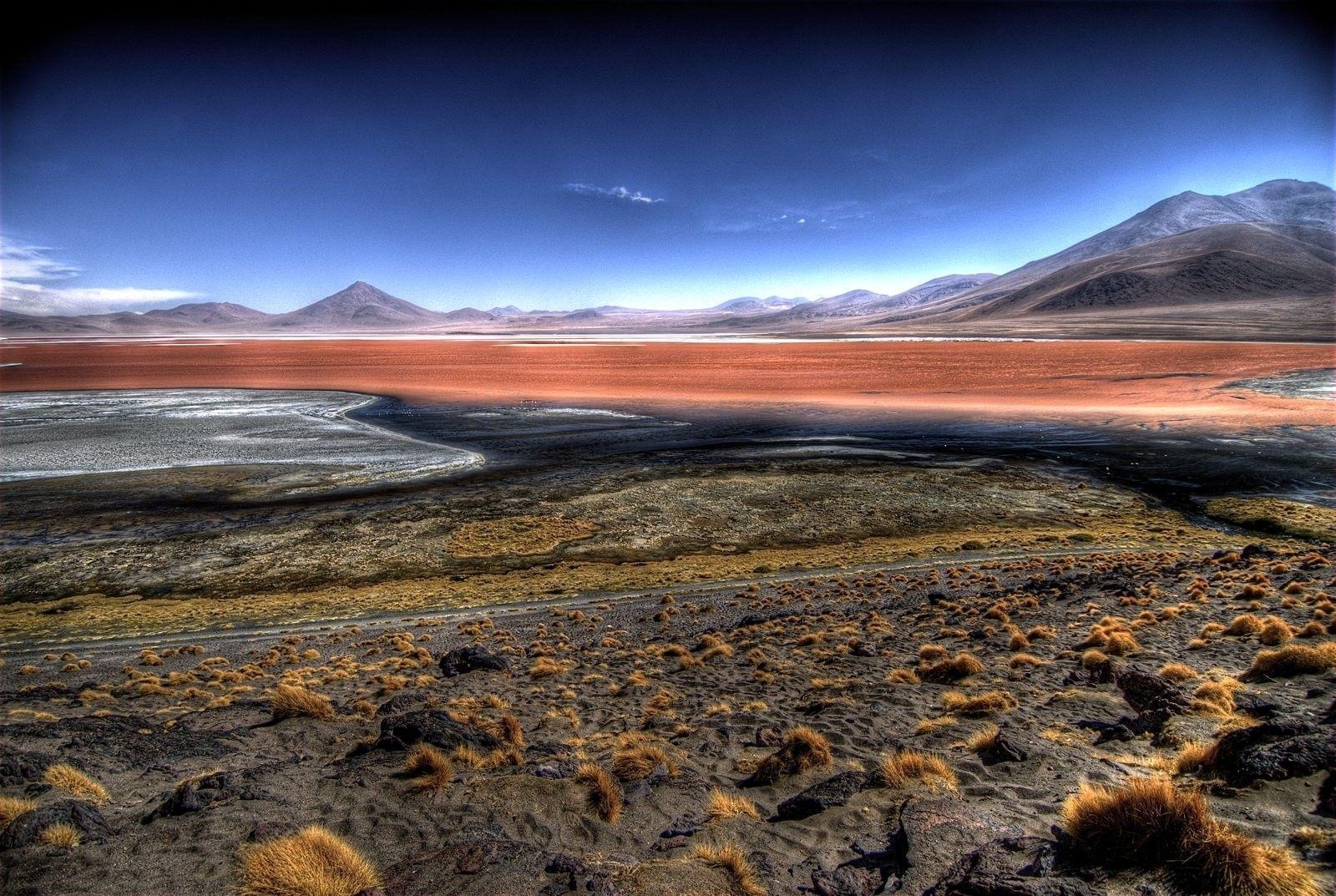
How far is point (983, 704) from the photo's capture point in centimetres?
778

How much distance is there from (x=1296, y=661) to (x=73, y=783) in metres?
13.0

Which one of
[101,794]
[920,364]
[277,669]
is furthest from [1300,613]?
[920,364]

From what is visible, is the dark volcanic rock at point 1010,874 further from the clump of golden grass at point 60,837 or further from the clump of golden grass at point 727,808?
the clump of golden grass at point 60,837

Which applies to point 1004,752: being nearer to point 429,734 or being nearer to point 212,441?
point 429,734

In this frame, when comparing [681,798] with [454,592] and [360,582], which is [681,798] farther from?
[360,582]

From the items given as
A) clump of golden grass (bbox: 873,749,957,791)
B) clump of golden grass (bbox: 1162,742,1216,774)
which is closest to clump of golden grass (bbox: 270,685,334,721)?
clump of golden grass (bbox: 873,749,957,791)

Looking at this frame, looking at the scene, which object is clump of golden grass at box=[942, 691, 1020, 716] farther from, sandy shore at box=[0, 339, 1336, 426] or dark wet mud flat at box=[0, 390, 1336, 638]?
sandy shore at box=[0, 339, 1336, 426]

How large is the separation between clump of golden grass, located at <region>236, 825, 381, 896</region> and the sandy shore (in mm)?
39910

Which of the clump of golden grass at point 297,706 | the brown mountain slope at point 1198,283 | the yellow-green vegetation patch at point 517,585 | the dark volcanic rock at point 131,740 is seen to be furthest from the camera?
the brown mountain slope at point 1198,283

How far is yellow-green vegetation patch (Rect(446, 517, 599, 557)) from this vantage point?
18.8 metres

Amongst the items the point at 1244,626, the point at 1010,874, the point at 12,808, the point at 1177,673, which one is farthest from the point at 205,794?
the point at 1244,626

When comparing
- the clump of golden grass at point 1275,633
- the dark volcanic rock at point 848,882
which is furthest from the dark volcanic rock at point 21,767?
the clump of golden grass at point 1275,633

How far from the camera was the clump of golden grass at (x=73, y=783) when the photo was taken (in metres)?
5.60

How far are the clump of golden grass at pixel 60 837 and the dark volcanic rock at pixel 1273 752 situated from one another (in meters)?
8.74
